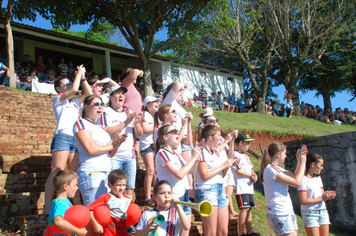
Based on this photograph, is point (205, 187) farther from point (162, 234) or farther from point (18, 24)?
point (18, 24)

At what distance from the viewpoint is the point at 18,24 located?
1686 cm

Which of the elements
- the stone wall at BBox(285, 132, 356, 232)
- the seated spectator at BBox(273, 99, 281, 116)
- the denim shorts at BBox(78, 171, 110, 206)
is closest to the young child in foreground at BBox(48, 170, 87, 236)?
the denim shorts at BBox(78, 171, 110, 206)

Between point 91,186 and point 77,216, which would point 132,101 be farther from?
point 77,216

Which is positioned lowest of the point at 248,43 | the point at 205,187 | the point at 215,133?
the point at 205,187

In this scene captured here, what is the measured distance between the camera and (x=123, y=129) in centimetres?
496

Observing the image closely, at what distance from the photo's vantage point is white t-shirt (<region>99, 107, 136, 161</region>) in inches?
182

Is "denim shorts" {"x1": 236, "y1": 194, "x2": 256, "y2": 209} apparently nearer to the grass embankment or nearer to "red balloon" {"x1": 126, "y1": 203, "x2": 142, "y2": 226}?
the grass embankment

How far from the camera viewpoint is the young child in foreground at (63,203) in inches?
124

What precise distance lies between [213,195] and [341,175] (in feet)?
12.3

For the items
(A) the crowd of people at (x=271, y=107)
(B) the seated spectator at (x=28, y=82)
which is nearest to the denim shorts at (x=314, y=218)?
(B) the seated spectator at (x=28, y=82)

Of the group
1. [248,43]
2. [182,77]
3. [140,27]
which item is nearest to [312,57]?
[248,43]

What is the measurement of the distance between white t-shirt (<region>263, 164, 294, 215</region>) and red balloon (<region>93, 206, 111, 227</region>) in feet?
6.87

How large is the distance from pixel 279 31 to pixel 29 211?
2209 cm

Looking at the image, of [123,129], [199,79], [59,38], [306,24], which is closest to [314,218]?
[123,129]
